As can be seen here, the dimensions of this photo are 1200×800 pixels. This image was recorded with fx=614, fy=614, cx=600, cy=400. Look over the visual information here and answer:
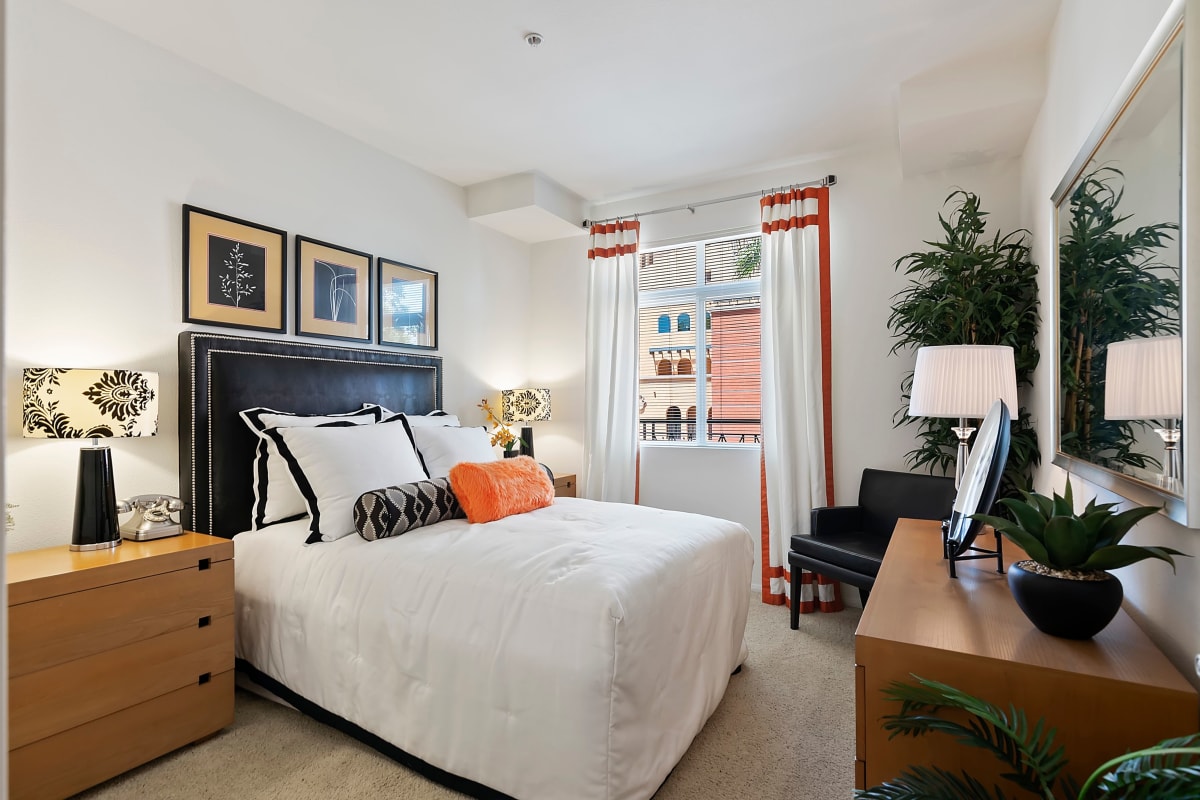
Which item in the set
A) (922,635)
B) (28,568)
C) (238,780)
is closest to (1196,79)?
(922,635)

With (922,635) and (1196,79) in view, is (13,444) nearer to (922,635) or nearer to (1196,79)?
(922,635)

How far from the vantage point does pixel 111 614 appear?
1964 millimetres

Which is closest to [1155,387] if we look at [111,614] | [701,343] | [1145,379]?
[1145,379]

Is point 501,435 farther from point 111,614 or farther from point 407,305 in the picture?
point 111,614

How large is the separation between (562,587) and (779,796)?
96 cm

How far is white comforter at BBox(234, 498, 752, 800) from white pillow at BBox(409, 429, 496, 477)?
0.69m

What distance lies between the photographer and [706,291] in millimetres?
4297

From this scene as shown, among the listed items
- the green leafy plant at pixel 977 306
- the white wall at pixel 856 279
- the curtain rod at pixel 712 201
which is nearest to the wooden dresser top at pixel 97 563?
the white wall at pixel 856 279

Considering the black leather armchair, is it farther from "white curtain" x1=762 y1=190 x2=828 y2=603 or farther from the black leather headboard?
the black leather headboard

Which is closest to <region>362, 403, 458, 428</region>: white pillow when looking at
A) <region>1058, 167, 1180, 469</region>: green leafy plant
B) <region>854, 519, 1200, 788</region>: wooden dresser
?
<region>854, 519, 1200, 788</region>: wooden dresser

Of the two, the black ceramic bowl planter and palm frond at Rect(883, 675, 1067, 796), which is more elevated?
the black ceramic bowl planter

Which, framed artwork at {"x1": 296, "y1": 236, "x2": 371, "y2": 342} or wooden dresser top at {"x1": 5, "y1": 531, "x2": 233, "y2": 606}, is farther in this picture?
framed artwork at {"x1": 296, "y1": 236, "x2": 371, "y2": 342}

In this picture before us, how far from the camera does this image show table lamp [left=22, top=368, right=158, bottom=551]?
2080 mm

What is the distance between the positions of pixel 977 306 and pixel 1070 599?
2181mm
